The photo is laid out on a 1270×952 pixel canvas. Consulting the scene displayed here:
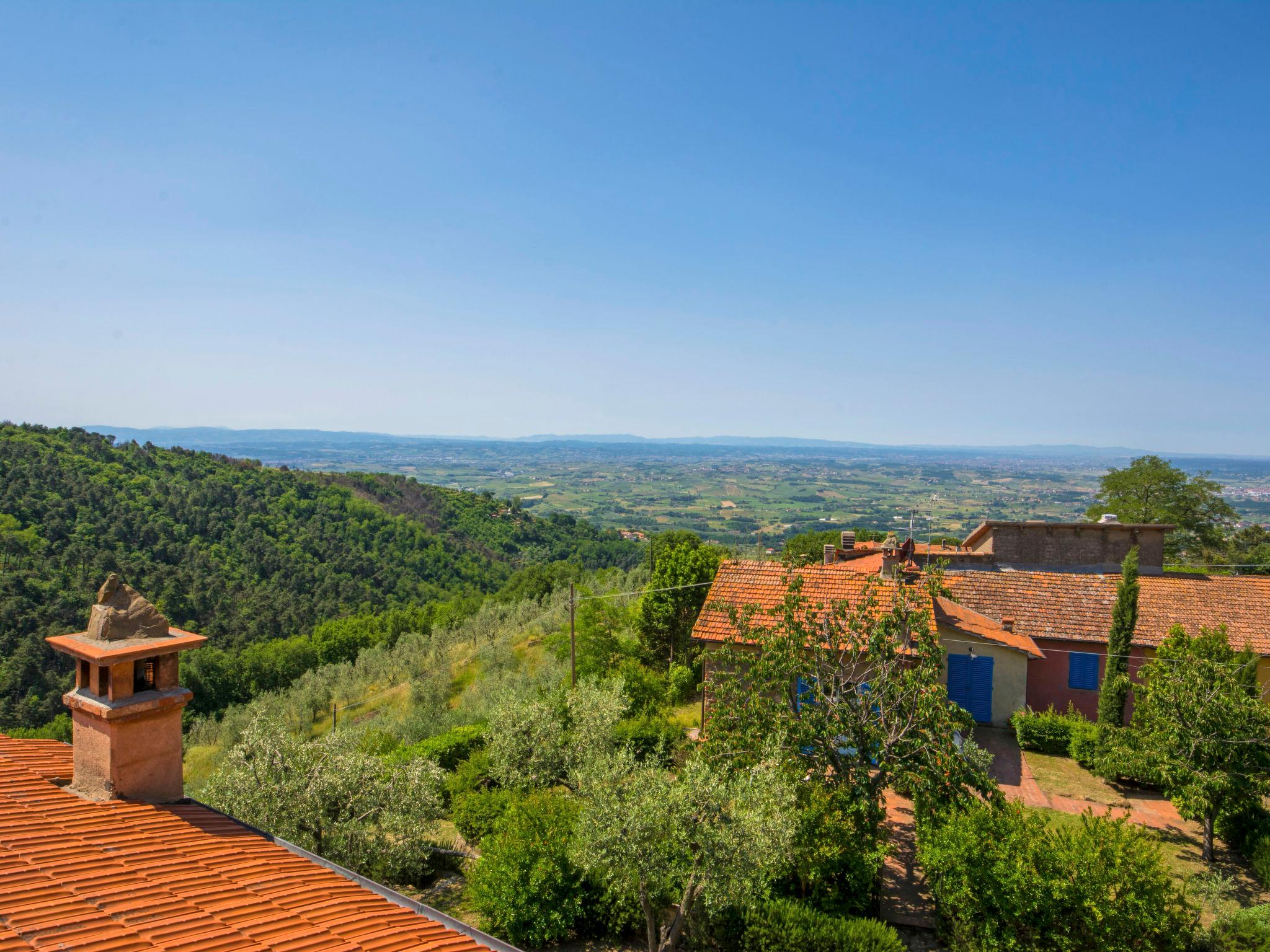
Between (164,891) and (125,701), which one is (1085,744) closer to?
(164,891)

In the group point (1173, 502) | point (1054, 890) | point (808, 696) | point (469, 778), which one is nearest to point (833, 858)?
point (808, 696)

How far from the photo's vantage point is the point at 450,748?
18078 mm

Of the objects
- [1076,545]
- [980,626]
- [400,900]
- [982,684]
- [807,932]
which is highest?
[1076,545]

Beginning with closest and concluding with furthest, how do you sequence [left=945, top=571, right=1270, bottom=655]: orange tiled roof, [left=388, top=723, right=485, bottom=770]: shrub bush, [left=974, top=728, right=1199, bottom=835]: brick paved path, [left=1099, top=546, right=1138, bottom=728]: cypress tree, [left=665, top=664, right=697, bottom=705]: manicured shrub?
[left=974, top=728, right=1199, bottom=835]: brick paved path
[left=1099, top=546, right=1138, bottom=728]: cypress tree
[left=388, top=723, right=485, bottom=770]: shrub bush
[left=945, top=571, right=1270, bottom=655]: orange tiled roof
[left=665, top=664, right=697, bottom=705]: manicured shrub

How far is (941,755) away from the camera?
37.1ft

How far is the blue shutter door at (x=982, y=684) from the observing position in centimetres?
1905

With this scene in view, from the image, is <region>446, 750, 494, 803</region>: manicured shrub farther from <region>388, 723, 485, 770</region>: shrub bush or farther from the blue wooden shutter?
the blue wooden shutter

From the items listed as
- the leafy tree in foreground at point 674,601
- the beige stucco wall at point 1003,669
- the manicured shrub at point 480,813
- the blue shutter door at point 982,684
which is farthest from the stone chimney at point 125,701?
the leafy tree in foreground at point 674,601

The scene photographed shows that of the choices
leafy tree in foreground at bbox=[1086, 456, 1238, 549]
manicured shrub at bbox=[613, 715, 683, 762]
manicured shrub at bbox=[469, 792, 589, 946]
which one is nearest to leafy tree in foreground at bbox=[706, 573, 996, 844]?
manicured shrub at bbox=[469, 792, 589, 946]

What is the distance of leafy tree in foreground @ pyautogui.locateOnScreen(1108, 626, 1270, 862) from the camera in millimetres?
11820

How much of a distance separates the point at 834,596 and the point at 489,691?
1512 cm

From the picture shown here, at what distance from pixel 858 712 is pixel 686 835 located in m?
4.69

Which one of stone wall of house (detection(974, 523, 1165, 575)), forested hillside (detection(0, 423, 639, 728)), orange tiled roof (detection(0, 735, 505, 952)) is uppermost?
stone wall of house (detection(974, 523, 1165, 575))

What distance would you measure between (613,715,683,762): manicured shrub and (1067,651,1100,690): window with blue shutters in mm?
12088
